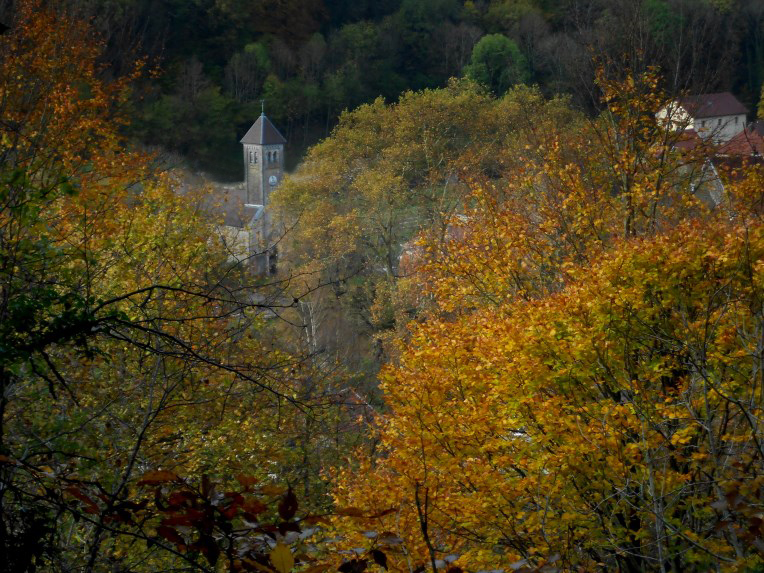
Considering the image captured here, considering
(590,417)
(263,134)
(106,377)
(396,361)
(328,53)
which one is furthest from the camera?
(328,53)

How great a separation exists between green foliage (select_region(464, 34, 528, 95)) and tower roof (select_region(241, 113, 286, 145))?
11.7m

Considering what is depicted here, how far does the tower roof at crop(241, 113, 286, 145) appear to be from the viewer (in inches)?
1900

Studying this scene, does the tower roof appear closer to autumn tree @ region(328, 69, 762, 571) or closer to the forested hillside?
the forested hillside

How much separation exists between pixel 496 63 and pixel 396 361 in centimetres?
3132

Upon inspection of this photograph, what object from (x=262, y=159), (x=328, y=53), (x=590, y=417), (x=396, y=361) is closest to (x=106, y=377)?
(x=590, y=417)

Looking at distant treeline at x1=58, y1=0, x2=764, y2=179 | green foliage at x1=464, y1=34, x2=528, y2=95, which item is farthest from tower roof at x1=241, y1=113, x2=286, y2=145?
green foliage at x1=464, y1=34, x2=528, y2=95

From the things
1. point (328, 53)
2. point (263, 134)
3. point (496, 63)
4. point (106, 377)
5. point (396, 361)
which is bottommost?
point (106, 377)

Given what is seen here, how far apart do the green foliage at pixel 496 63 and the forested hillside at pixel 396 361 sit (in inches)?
751

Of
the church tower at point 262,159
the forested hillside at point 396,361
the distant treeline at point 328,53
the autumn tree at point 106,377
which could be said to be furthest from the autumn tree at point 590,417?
the church tower at point 262,159

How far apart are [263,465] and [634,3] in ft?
41.2

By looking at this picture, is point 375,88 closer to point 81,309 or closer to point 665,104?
point 665,104

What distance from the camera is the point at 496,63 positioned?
53438 millimetres

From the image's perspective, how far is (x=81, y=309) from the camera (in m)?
4.96

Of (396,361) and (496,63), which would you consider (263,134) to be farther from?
(396,361)
